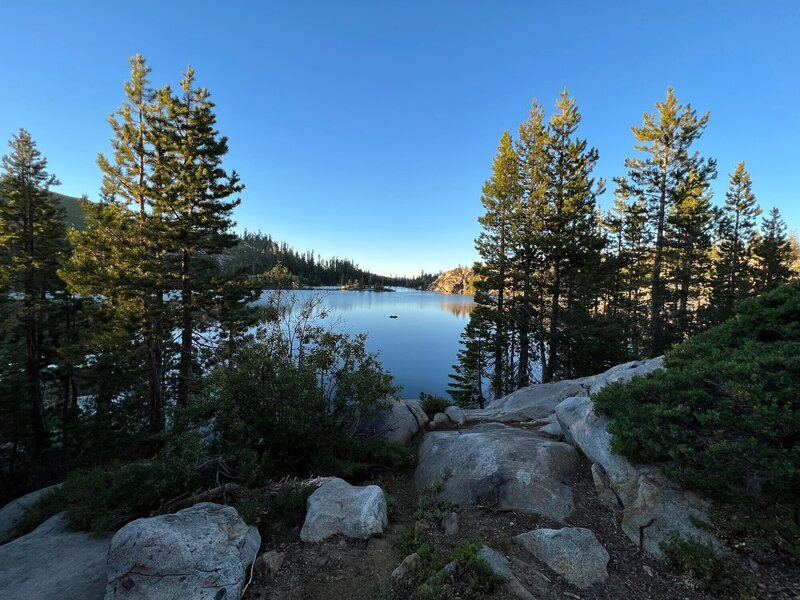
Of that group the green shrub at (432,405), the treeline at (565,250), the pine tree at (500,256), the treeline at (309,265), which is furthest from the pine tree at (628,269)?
the treeline at (309,265)

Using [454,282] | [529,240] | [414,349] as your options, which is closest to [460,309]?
[414,349]

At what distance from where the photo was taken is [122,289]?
12.5 m

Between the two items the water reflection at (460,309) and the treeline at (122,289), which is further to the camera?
the water reflection at (460,309)

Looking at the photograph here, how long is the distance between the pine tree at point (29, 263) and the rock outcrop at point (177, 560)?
50.5ft

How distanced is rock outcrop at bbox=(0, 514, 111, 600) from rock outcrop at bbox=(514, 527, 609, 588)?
5.50 m

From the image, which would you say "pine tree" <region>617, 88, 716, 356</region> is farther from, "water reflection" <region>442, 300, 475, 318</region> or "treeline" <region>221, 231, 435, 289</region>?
"treeline" <region>221, 231, 435, 289</region>

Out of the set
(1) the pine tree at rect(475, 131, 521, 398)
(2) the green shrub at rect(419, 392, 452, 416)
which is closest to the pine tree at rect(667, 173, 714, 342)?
(1) the pine tree at rect(475, 131, 521, 398)

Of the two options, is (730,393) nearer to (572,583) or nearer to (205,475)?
(572,583)

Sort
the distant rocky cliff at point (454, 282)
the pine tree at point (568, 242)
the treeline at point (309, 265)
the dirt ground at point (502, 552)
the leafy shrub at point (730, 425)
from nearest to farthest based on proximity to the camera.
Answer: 1. the dirt ground at point (502, 552)
2. the leafy shrub at point (730, 425)
3. the pine tree at point (568, 242)
4. the treeline at point (309, 265)
5. the distant rocky cliff at point (454, 282)

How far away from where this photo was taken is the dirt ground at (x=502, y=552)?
3525 mm

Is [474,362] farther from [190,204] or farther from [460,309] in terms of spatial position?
[460,309]

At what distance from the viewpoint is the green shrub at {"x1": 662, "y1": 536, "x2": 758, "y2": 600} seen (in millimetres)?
3359

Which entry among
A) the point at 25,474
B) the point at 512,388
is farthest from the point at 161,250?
the point at 512,388

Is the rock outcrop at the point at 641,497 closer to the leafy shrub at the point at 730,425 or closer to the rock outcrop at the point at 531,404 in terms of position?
the leafy shrub at the point at 730,425
